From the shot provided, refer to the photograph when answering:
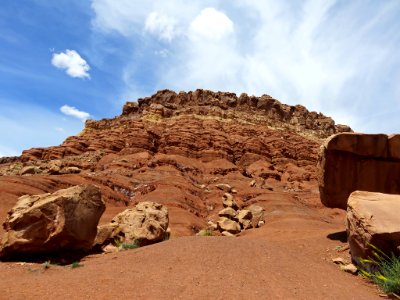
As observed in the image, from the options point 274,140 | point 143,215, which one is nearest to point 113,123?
point 274,140

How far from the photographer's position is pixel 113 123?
75.1 meters

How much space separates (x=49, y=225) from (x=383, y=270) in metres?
9.81

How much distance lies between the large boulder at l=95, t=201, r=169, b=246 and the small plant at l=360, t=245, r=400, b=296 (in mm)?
7963

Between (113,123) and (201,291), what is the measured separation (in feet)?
231

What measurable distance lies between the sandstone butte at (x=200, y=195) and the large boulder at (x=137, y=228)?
1.76m

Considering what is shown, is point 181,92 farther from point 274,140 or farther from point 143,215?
point 143,215

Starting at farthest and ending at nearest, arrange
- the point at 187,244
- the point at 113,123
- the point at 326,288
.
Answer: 1. the point at 113,123
2. the point at 187,244
3. the point at 326,288

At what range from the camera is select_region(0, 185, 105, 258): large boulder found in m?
11.6

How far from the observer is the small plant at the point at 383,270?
319 inches

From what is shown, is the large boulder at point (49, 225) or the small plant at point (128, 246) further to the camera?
the small plant at point (128, 246)

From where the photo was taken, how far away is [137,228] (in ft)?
48.2

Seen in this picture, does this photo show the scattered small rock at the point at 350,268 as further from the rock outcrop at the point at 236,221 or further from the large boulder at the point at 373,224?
the rock outcrop at the point at 236,221

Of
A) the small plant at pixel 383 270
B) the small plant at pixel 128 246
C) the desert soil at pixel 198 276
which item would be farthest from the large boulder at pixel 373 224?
the small plant at pixel 128 246

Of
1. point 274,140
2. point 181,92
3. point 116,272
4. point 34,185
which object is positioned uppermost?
point 181,92
